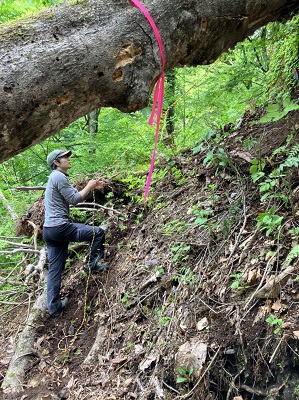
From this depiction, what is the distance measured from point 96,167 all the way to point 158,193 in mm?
4095

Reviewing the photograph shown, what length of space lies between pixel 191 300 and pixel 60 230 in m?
2.50

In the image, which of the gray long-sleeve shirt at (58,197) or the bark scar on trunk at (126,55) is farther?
the gray long-sleeve shirt at (58,197)

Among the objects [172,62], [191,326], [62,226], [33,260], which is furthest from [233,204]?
[33,260]

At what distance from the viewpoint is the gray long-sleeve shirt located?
4812 millimetres

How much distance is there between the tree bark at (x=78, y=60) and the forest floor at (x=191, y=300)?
167 centimetres

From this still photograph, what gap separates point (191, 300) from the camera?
312 cm

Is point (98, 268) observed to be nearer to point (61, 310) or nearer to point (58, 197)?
point (61, 310)

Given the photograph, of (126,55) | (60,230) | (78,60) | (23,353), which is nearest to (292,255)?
(126,55)

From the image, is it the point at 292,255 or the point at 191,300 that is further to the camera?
the point at 191,300

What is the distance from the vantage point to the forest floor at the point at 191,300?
2.46 m

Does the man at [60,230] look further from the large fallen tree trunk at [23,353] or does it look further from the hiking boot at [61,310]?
the large fallen tree trunk at [23,353]

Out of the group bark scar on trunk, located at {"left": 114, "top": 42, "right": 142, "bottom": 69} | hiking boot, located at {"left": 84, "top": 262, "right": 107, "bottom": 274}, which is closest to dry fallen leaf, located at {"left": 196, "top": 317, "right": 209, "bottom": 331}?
bark scar on trunk, located at {"left": 114, "top": 42, "right": 142, "bottom": 69}

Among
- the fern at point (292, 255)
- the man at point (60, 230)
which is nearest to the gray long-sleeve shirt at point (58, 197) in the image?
the man at point (60, 230)

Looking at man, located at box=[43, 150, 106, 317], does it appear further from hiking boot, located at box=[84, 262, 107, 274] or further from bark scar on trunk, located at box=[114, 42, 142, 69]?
bark scar on trunk, located at box=[114, 42, 142, 69]
